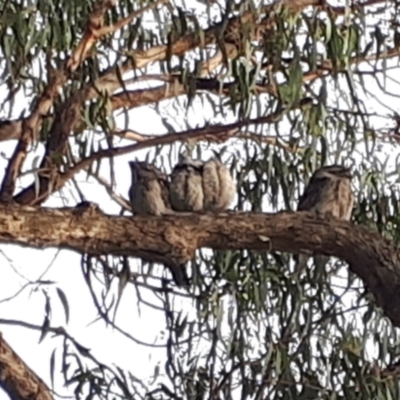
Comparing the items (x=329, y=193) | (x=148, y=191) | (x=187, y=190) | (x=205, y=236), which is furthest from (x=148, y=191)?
(x=205, y=236)

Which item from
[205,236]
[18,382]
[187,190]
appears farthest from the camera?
[187,190]

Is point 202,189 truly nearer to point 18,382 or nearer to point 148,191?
point 148,191

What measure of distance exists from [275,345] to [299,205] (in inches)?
15.4

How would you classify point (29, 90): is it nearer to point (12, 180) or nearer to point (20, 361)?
point (12, 180)

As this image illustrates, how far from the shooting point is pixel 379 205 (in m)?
3.80

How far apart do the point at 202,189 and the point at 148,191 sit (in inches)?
6.2

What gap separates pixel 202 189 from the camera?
144 inches

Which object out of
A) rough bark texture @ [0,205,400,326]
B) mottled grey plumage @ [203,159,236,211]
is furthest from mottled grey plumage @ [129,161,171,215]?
rough bark texture @ [0,205,400,326]

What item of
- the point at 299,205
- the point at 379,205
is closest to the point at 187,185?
the point at 299,205

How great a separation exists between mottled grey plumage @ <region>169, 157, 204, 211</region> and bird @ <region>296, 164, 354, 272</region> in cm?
28

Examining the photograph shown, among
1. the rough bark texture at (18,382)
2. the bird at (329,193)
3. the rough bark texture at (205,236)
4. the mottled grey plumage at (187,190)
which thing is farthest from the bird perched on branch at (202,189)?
the rough bark texture at (18,382)

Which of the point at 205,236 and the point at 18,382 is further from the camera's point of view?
the point at 18,382

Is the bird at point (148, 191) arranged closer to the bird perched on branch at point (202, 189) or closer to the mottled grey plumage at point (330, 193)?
the bird perched on branch at point (202, 189)

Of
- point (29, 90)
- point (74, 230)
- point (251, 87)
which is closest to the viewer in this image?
point (74, 230)
